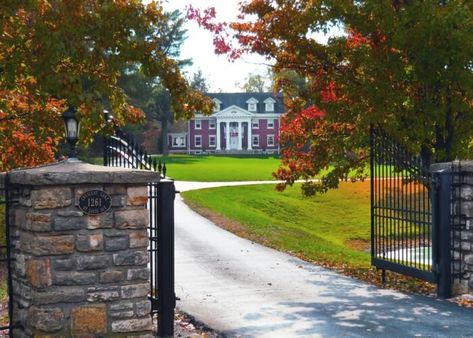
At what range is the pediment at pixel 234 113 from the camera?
Result: 9269 cm

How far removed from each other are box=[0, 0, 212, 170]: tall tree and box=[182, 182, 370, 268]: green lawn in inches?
227

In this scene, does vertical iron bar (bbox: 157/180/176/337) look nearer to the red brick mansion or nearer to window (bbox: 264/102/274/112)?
the red brick mansion

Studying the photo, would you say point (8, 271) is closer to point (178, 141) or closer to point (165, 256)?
point (165, 256)

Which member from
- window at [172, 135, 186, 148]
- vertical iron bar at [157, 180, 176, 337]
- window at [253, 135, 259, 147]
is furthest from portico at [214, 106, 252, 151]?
vertical iron bar at [157, 180, 176, 337]

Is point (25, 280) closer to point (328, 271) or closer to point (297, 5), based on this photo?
point (328, 271)

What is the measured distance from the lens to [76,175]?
6.55 metres

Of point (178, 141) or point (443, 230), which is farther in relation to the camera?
point (178, 141)

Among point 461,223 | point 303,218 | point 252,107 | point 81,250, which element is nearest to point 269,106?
point 252,107

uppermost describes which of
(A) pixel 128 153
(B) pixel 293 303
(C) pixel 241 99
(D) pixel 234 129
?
(C) pixel 241 99

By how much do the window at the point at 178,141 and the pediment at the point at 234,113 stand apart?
6.11 m

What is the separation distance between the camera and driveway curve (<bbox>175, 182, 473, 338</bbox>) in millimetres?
8102

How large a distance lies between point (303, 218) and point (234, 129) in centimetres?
6751

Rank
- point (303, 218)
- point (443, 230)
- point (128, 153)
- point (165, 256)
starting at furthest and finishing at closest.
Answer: point (303, 218) → point (443, 230) → point (128, 153) → point (165, 256)

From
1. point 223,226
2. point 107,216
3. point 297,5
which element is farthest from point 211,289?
point 223,226
